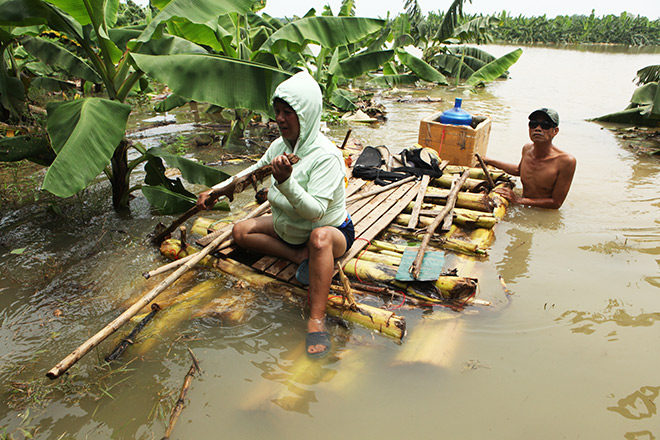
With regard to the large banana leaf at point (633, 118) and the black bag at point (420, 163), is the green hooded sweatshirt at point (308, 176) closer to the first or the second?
the black bag at point (420, 163)

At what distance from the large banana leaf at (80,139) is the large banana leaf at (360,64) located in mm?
4737

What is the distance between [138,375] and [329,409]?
1065 mm

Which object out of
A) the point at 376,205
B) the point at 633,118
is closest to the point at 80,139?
the point at 376,205

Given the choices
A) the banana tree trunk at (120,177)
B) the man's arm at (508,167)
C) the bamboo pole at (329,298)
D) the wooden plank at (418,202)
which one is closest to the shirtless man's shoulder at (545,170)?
the man's arm at (508,167)

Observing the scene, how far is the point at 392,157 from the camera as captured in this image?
17.2ft

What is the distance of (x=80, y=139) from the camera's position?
2639 millimetres

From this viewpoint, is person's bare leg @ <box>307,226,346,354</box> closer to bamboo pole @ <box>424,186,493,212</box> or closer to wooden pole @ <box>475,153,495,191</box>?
bamboo pole @ <box>424,186,493,212</box>

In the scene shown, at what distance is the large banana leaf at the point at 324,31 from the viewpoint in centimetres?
459

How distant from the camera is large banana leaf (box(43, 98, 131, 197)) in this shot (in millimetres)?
2514

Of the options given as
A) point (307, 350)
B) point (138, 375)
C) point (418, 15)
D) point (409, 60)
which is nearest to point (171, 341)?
point (138, 375)

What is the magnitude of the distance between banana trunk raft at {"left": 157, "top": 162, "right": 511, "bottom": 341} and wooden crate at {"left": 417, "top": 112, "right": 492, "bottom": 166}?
554 mm

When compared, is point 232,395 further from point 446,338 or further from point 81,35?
point 81,35

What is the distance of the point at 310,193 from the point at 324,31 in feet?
10.3

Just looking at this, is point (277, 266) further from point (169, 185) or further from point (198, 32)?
point (198, 32)
